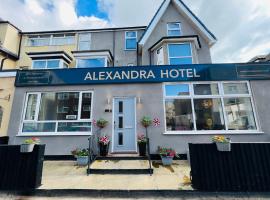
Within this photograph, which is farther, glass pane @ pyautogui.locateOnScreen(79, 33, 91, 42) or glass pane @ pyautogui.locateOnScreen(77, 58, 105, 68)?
glass pane @ pyautogui.locateOnScreen(79, 33, 91, 42)

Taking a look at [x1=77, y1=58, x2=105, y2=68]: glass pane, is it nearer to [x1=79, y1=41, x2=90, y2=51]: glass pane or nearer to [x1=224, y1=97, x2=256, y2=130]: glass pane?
[x1=79, y1=41, x2=90, y2=51]: glass pane

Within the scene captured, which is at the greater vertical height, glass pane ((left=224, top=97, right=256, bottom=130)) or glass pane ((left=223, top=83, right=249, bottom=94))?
glass pane ((left=223, top=83, right=249, bottom=94))

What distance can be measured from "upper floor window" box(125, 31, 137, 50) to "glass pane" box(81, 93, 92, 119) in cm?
858

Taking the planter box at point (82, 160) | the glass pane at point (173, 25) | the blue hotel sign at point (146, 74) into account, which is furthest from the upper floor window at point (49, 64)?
the glass pane at point (173, 25)

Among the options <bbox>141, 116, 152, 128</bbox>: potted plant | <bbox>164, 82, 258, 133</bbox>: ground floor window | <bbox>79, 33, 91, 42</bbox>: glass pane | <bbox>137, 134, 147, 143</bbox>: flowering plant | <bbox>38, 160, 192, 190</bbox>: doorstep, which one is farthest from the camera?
<bbox>79, 33, 91, 42</bbox>: glass pane

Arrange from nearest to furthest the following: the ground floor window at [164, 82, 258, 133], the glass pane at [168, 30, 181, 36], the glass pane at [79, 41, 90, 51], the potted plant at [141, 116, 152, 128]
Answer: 1. the potted plant at [141, 116, 152, 128]
2. the ground floor window at [164, 82, 258, 133]
3. the glass pane at [168, 30, 181, 36]
4. the glass pane at [79, 41, 90, 51]

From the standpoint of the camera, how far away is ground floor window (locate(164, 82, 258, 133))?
7.46 metres

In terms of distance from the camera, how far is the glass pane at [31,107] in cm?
793

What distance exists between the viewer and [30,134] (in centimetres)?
759

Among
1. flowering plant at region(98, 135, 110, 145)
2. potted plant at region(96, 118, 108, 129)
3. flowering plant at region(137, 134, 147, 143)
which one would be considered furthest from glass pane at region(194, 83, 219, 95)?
flowering plant at region(98, 135, 110, 145)

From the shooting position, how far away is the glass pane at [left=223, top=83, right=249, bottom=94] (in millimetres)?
7611

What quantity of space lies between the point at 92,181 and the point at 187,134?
461 cm

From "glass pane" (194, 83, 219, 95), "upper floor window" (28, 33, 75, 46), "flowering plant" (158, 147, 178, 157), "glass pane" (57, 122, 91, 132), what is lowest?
"flowering plant" (158, 147, 178, 157)

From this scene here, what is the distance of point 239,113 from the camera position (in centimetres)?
755
